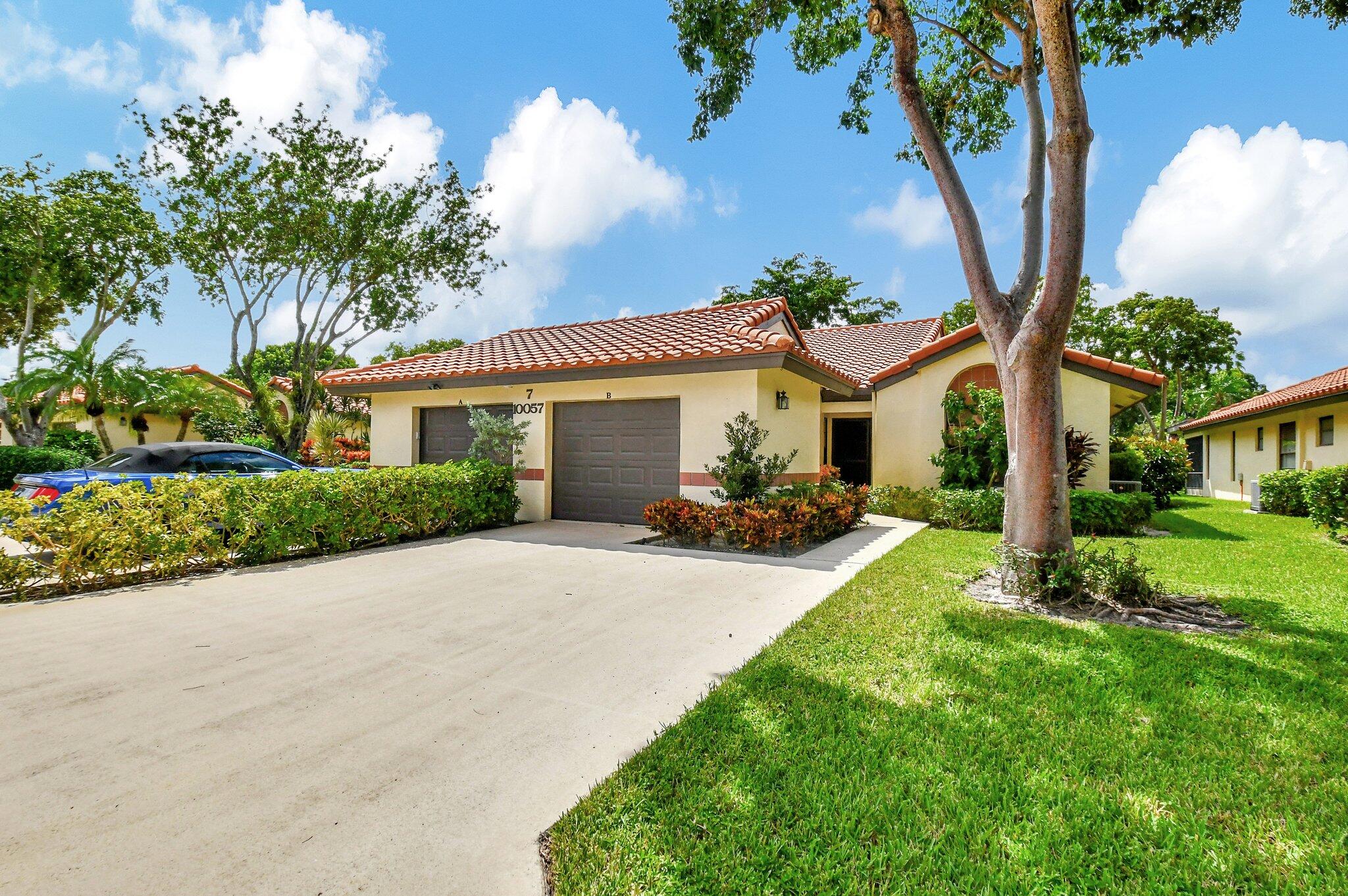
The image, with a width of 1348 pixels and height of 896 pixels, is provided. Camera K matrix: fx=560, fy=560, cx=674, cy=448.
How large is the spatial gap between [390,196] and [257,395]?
7.84 m

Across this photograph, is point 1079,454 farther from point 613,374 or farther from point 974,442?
point 613,374

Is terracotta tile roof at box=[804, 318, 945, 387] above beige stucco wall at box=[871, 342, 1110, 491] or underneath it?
above

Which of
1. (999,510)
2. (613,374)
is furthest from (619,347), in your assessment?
(999,510)

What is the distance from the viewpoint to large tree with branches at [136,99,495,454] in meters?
17.1

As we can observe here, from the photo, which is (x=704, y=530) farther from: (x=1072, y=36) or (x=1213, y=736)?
(x=1072, y=36)

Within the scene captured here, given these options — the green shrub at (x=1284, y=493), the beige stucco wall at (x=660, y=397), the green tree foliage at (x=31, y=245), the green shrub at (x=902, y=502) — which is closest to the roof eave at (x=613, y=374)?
the beige stucco wall at (x=660, y=397)

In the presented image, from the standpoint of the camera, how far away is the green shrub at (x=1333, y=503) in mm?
9180

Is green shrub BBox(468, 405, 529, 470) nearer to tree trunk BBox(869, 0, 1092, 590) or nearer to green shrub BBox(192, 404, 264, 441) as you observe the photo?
tree trunk BBox(869, 0, 1092, 590)

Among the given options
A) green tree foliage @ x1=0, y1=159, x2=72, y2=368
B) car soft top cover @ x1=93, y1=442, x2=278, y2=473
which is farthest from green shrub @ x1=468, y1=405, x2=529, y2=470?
green tree foliage @ x1=0, y1=159, x2=72, y2=368

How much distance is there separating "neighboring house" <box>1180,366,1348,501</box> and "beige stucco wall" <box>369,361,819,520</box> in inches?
560

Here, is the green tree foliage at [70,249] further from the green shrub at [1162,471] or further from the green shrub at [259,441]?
the green shrub at [1162,471]

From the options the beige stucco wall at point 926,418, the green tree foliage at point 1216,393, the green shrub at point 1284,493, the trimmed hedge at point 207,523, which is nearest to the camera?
the trimmed hedge at point 207,523

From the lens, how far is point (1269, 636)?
4430mm

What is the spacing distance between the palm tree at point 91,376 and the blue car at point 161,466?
1192 cm
